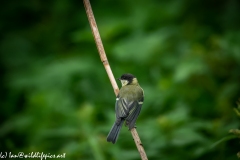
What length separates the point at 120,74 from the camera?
5.75 meters

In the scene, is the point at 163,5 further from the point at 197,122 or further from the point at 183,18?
the point at 197,122

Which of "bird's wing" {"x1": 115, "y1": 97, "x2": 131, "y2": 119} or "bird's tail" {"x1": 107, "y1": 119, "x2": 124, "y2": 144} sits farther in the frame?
"bird's wing" {"x1": 115, "y1": 97, "x2": 131, "y2": 119}

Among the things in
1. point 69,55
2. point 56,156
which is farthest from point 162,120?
point 69,55

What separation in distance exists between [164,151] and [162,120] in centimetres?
32

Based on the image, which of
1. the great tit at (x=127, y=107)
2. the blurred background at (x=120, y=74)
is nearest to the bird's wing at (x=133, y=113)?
the great tit at (x=127, y=107)

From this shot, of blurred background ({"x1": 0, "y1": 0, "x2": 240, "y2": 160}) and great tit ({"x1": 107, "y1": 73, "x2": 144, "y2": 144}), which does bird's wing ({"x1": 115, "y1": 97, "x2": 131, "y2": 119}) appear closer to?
great tit ({"x1": 107, "y1": 73, "x2": 144, "y2": 144})

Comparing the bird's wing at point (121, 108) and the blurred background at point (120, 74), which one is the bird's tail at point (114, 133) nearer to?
the bird's wing at point (121, 108)

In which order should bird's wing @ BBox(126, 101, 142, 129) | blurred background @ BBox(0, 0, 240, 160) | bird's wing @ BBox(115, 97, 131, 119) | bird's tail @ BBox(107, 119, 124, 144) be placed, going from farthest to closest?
blurred background @ BBox(0, 0, 240, 160), bird's wing @ BBox(115, 97, 131, 119), bird's wing @ BBox(126, 101, 142, 129), bird's tail @ BBox(107, 119, 124, 144)

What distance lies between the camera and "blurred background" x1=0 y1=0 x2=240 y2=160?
425 cm

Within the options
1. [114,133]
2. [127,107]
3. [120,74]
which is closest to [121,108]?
[127,107]

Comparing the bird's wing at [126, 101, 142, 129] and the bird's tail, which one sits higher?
the bird's wing at [126, 101, 142, 129]

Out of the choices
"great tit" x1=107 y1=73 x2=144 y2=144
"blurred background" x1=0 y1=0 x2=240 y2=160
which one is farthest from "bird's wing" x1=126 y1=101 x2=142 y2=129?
"blurred background" x1=0 y1=0 x2=240 y2=160

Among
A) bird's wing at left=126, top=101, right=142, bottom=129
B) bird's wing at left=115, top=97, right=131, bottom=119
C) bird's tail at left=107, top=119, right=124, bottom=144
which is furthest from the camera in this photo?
bird's wing at left=115, top=97, right=131, bottom=119

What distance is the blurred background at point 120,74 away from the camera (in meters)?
4.25
